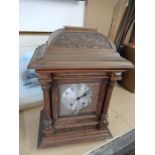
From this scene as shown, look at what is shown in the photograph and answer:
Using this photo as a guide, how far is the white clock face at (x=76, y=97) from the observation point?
619 millimetres

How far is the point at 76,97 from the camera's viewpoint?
0.64m

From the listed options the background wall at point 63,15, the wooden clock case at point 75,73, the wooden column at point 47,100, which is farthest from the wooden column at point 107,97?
the background wall at point 63,15

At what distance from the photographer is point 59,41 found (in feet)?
1.84

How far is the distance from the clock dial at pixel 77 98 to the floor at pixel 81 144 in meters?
0.12

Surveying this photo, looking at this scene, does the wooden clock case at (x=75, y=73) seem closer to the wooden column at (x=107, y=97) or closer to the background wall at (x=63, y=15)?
the wooden column at (x=107, y=97)

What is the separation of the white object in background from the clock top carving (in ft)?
1.18

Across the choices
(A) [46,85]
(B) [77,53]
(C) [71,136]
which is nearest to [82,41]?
(B) [77,53]

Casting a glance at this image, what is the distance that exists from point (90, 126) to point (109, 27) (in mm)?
636

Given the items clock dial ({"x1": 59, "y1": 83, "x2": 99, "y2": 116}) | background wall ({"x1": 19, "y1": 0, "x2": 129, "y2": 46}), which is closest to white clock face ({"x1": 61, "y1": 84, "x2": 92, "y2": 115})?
clock dial ({"x1": 59, "y1": 83, "x2": 99, "y2": 116})

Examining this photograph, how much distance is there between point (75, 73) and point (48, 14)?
1.56 ft

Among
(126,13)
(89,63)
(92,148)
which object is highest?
(126,13)

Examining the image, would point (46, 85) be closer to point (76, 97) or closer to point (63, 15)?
point (76, 97)
